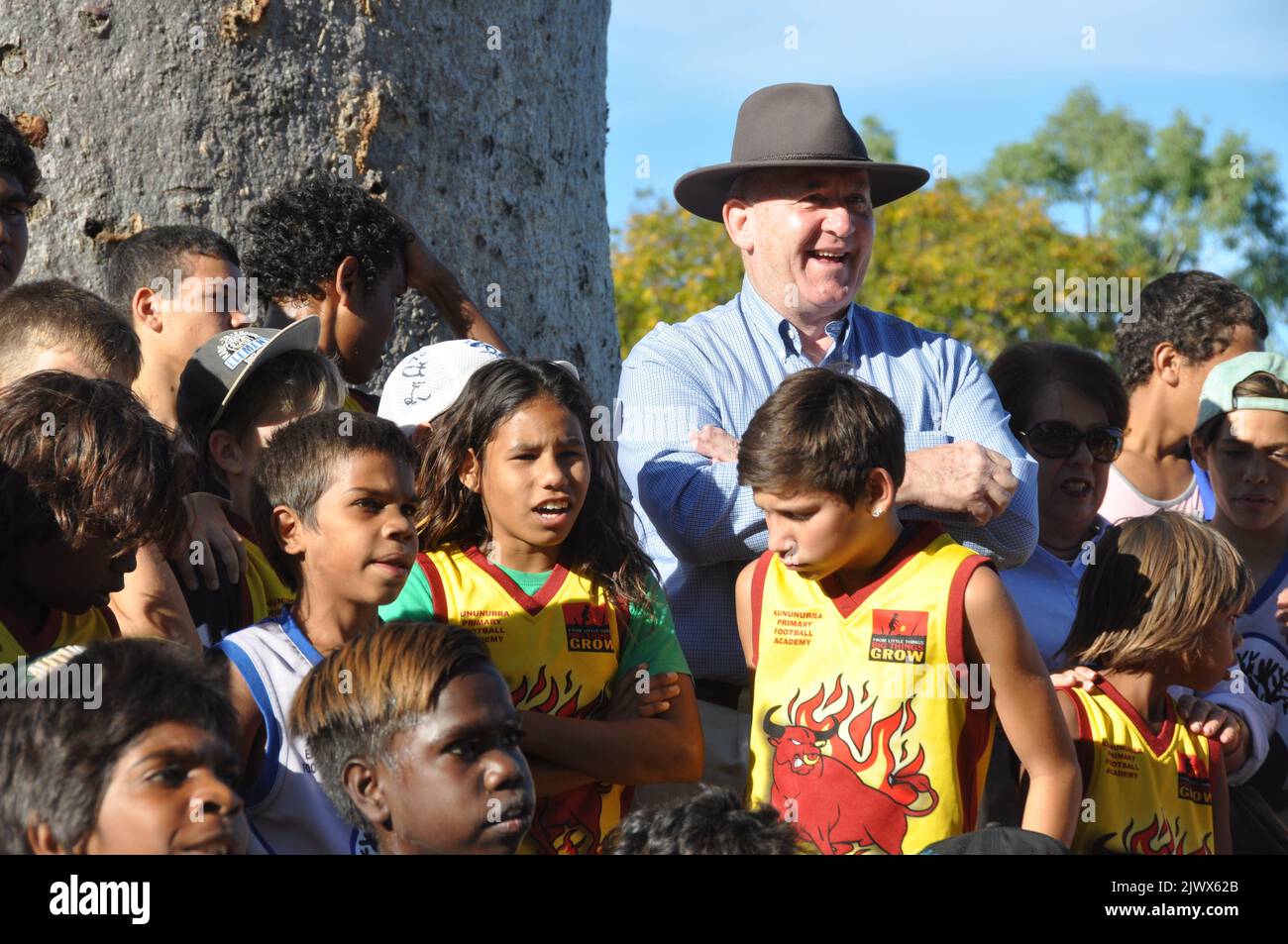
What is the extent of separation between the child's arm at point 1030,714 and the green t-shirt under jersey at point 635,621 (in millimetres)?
713

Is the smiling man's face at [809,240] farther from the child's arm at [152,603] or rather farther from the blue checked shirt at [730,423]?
the child's arm at [152,603]

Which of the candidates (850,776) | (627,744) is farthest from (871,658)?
(627,744)

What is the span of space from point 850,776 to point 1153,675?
925 millimetres

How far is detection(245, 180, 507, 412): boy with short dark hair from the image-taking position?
429 centimetres

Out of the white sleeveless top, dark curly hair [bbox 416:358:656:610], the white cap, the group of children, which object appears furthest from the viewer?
the white cap

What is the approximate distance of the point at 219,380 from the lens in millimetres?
3721

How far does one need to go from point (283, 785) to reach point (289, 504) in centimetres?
68

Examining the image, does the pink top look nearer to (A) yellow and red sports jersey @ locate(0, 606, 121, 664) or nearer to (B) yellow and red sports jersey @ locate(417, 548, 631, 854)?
(B) yellow and red sports jersey @ locate(417, 548, 631, 854)

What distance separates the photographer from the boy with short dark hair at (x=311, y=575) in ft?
9.43

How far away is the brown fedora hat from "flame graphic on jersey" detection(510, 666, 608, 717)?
5.47 ft

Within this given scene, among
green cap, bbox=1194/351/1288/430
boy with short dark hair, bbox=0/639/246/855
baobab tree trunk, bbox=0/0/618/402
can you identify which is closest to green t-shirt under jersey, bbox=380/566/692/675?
boy with short dark hair, bbox=0/639/246/855
